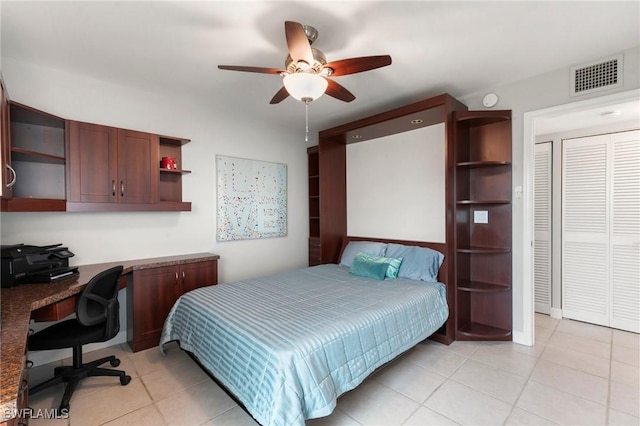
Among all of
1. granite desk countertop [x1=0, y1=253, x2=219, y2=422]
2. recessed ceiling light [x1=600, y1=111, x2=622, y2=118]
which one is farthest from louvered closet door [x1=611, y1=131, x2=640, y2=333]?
granite desk countertop [x1=0, y1=253, x2=219, y2=422]

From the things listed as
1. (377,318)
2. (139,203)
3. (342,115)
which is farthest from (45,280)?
(342,115)

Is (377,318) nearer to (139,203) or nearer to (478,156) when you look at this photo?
(478,156)

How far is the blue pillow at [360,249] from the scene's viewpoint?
3.65m

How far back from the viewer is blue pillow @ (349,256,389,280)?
125 inches

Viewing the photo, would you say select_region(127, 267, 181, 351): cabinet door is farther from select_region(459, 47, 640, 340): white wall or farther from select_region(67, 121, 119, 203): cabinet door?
select_region(459, 47, 640, 340): white wall

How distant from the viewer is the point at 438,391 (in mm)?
2188

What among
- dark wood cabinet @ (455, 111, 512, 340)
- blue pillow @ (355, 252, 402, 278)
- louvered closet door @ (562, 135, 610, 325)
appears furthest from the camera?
louvered closet door @ (562, 135, 610, 325)

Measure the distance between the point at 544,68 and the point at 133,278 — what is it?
4.28 meters

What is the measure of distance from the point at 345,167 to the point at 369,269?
178 centimetres

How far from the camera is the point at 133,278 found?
2777 mm

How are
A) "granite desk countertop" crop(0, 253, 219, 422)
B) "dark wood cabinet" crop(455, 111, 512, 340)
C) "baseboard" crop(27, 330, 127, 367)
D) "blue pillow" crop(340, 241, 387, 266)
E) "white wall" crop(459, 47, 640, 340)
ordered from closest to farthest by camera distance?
"granite desk countertop" crop(0, 253, 219, 422), "baseboard" crop(27, 330, 127, 367), "white wall" crop(459, 47, 640, 340), "dark wood cabinet" crop(455, 111, 512, 340), "blue pillow" crop(340, 241, 387, 266)

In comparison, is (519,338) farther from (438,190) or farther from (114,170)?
(114,170)

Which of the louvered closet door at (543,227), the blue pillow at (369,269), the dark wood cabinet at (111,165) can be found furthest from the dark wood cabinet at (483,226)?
the dark wood cabinet at (111,165)

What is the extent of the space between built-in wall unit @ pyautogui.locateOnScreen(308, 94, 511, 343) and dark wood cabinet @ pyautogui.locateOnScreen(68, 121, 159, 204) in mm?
2134
